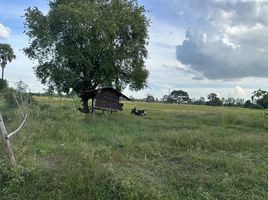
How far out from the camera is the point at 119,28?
3189 cm

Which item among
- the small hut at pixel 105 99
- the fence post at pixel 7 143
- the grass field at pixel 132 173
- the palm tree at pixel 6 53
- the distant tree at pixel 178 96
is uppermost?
the palm tree at pixel 6 53

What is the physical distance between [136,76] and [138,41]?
3.16 m

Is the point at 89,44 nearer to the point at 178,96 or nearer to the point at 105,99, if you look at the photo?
the point at 105,99

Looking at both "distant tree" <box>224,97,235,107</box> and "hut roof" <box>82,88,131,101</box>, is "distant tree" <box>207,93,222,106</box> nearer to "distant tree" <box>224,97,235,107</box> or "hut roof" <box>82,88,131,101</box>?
"distant tree" <box>224,97,235,107</box>

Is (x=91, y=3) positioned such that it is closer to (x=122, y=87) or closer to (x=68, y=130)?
(x=122, y=87)

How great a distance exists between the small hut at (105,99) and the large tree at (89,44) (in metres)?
1.40

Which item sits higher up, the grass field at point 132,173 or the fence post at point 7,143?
the fence post at point 7,143

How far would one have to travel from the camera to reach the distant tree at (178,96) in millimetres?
111062

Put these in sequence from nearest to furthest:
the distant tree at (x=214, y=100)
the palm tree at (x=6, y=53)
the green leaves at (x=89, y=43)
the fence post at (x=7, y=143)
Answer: the fence post at (x=7, y=143) < the green leaves at (x=89, y=43) < the palm tree at (x=6, y=53) < the distant tree at (x=214, y=100)

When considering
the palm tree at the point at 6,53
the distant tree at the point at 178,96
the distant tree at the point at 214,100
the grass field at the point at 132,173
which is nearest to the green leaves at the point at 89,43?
the grass field at the point at 132,173

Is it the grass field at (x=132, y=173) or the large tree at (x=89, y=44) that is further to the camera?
the large tree at (x=89, y=44)

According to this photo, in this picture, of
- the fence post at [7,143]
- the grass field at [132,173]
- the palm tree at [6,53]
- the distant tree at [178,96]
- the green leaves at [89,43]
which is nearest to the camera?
the grass field at [132,173]

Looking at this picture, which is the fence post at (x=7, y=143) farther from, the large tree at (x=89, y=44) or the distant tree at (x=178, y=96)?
the distant tree at (x=178, y=96)

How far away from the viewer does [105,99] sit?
3131cm
